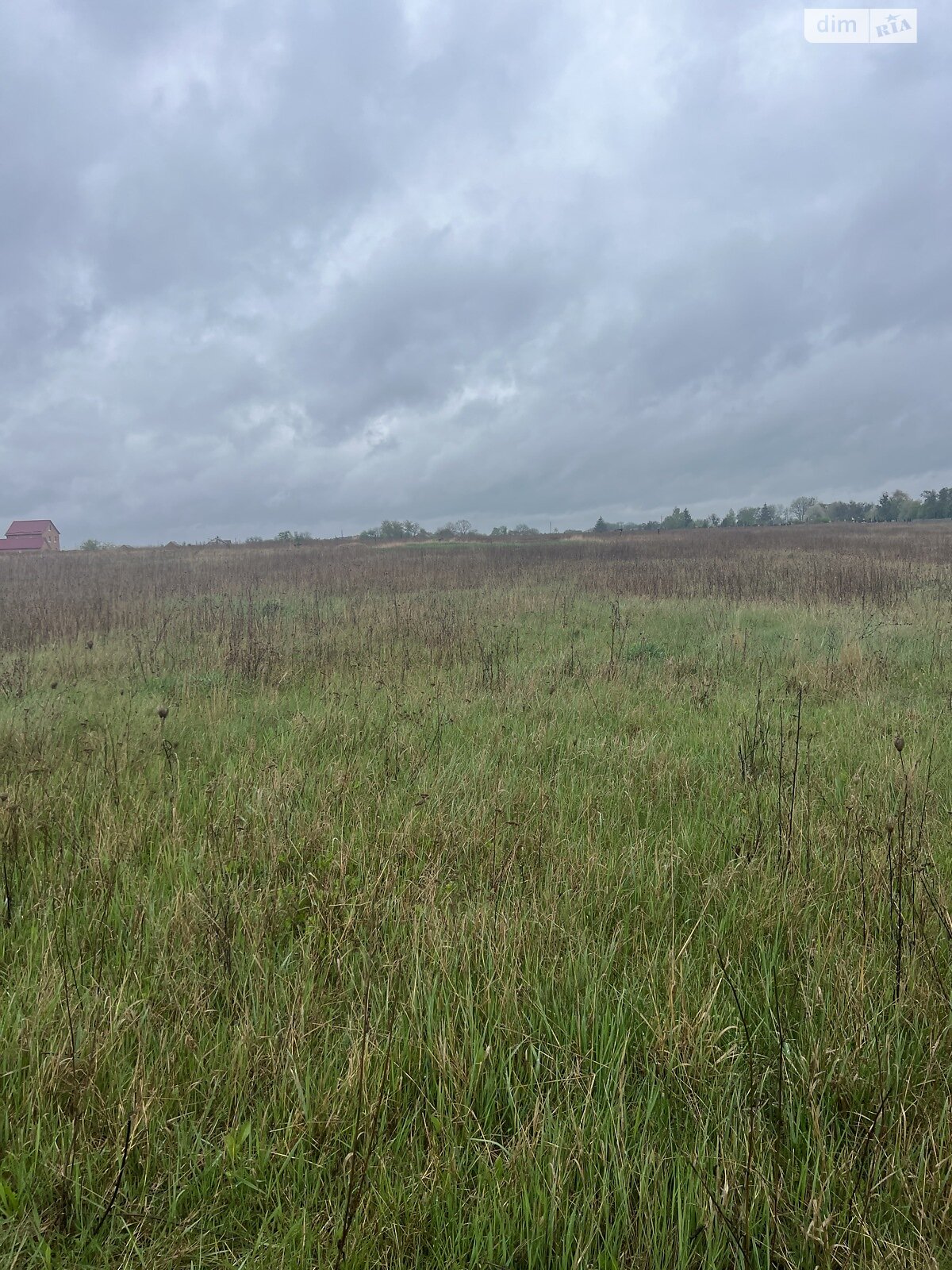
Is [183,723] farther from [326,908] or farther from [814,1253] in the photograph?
[814,1253]

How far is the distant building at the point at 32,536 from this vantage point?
65.0 metres

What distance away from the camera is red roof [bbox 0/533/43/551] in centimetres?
6350

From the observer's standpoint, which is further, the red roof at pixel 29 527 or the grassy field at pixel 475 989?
the red roof at pixel 29 527

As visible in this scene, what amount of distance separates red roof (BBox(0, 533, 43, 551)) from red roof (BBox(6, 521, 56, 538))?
1.45 meters

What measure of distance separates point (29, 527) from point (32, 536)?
519cm

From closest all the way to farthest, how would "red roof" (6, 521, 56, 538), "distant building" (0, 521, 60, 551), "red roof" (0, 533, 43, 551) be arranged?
"red roof" (0, 533, 43, 551) → "distant building" (0, 521, 60, 551) → "red roof" (6, 521, 56, 538)

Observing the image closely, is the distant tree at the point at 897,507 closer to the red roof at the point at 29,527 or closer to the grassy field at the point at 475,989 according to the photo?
the grassy field at the point at 475,989

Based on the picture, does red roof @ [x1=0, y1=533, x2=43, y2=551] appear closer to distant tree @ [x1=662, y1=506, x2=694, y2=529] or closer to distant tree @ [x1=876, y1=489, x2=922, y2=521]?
distant tree @ [x1=662, y1=506, x2=694, y2=529]

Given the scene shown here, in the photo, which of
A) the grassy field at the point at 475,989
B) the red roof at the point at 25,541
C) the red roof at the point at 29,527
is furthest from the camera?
the red roof at the point at 29,527

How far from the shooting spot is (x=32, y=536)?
6831 cm

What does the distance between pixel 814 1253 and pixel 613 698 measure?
4617mm

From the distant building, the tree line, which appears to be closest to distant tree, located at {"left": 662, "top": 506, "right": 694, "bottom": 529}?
the tree line

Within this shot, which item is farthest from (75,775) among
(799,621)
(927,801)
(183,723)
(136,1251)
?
(799,621)

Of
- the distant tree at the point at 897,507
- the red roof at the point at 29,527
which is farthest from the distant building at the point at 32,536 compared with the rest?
the distant tree at the point at 897,507
